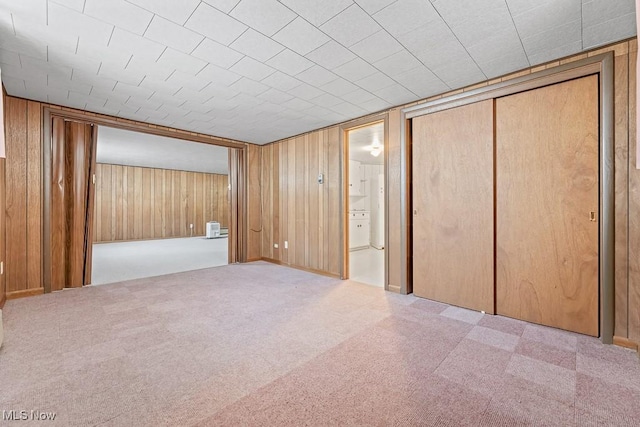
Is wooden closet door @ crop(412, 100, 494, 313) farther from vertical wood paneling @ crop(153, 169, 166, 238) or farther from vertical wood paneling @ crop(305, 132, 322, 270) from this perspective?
vertical wood paneling @ crop(153, 169, 166, 238)

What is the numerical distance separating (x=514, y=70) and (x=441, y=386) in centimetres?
270

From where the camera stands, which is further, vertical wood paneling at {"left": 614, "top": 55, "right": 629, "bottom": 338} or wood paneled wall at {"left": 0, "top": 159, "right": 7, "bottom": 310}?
wood paneled wall at {"left": 0, "top": 159, "right": 7, "bottom": 310}

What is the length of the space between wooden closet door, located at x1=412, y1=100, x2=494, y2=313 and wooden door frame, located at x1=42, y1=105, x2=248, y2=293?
335 cm

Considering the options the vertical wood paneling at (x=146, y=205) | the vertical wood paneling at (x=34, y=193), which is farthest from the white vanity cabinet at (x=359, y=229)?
the vertical wood paneling at (x=146, y=205)

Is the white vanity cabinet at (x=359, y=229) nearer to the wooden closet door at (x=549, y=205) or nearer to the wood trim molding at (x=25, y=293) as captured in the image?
the wooden closet door at (x=549, y=205)

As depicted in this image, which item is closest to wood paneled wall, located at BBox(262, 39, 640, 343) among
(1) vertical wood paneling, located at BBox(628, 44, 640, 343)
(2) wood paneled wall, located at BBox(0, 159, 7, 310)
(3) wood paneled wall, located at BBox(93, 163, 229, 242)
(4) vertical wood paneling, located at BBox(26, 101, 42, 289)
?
(1) vertical wood paneling, located at BBox(628, 44, 640, 343)

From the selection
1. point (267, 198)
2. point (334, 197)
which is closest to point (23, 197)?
point (267, 198)

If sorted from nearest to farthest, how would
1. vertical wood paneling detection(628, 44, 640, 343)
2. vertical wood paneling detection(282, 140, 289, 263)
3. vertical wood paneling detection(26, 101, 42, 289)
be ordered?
1. vertical wood paneling detection(628, 44, 640, 343)
2. vertical wood paneling detection(26, 101, 42, 289)
3. vertical wood paneling detection(282, 140, 289, 263)

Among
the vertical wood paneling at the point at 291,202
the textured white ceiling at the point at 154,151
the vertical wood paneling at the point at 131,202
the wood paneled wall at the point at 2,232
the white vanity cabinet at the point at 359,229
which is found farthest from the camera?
the vertical wood paneling at the point at 131,202

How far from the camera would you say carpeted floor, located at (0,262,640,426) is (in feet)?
4.72

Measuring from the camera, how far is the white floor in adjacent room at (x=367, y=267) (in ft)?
13.7

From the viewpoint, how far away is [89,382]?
1.67 metres

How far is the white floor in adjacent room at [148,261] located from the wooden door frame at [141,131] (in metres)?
0.57

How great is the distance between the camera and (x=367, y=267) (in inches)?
198
